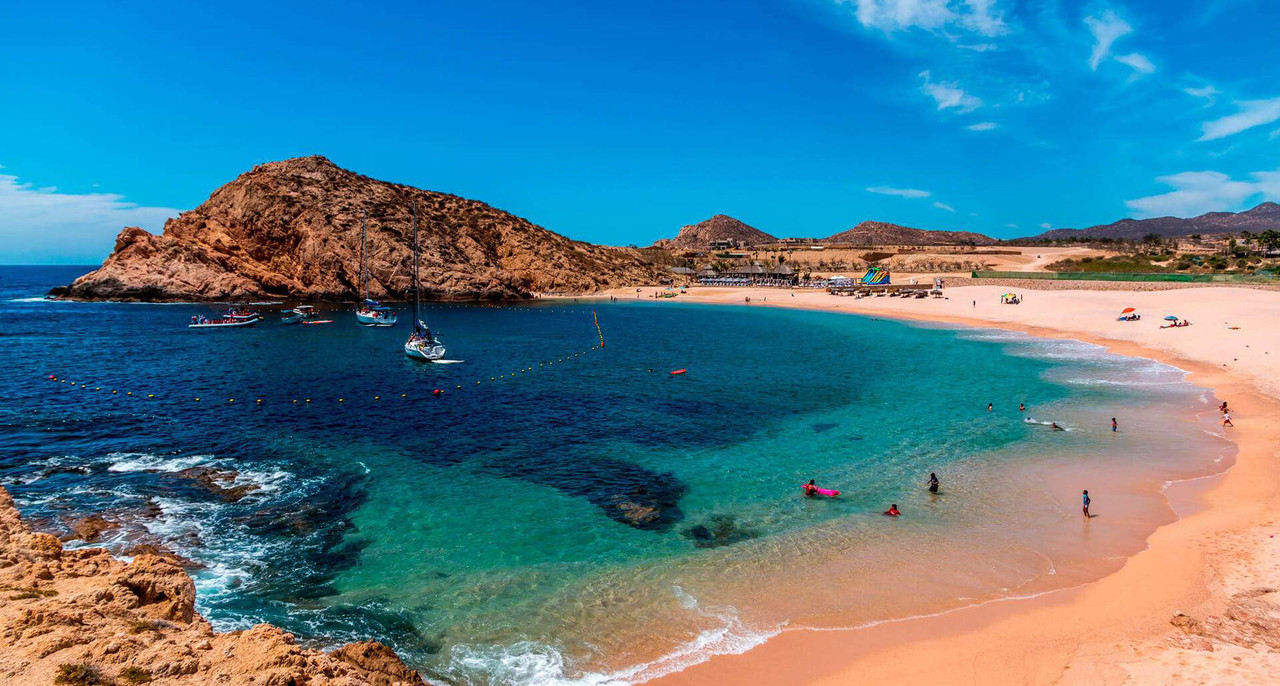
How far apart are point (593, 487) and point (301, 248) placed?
3810 inches

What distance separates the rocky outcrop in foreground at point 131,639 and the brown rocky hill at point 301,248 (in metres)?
97.2

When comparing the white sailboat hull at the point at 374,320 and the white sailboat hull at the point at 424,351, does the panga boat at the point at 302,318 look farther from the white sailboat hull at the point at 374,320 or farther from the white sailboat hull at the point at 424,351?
the white sailboat hull at the point at 424,351

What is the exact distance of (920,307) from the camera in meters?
91.9

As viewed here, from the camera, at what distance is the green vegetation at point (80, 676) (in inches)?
262

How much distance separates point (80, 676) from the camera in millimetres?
6762

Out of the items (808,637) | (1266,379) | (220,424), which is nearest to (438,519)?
(808,637)

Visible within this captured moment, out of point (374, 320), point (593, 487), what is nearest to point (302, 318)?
point (374, 320)

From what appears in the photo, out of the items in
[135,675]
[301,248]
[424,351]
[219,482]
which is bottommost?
[219,482]

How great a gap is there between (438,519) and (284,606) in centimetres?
535

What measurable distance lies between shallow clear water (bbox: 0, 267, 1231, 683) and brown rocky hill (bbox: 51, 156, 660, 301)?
52304 millimetres

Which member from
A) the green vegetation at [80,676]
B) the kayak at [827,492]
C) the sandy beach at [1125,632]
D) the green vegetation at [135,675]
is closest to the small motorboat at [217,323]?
the kayak at [827,492]

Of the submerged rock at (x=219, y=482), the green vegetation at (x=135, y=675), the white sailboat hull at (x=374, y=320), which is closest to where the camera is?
the green vegetation at (x=135, y=675)

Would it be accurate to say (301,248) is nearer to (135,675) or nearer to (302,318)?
(302,318)

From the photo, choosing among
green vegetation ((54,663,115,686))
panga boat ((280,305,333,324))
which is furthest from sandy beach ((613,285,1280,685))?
panga boat ((280,305,333,324))
